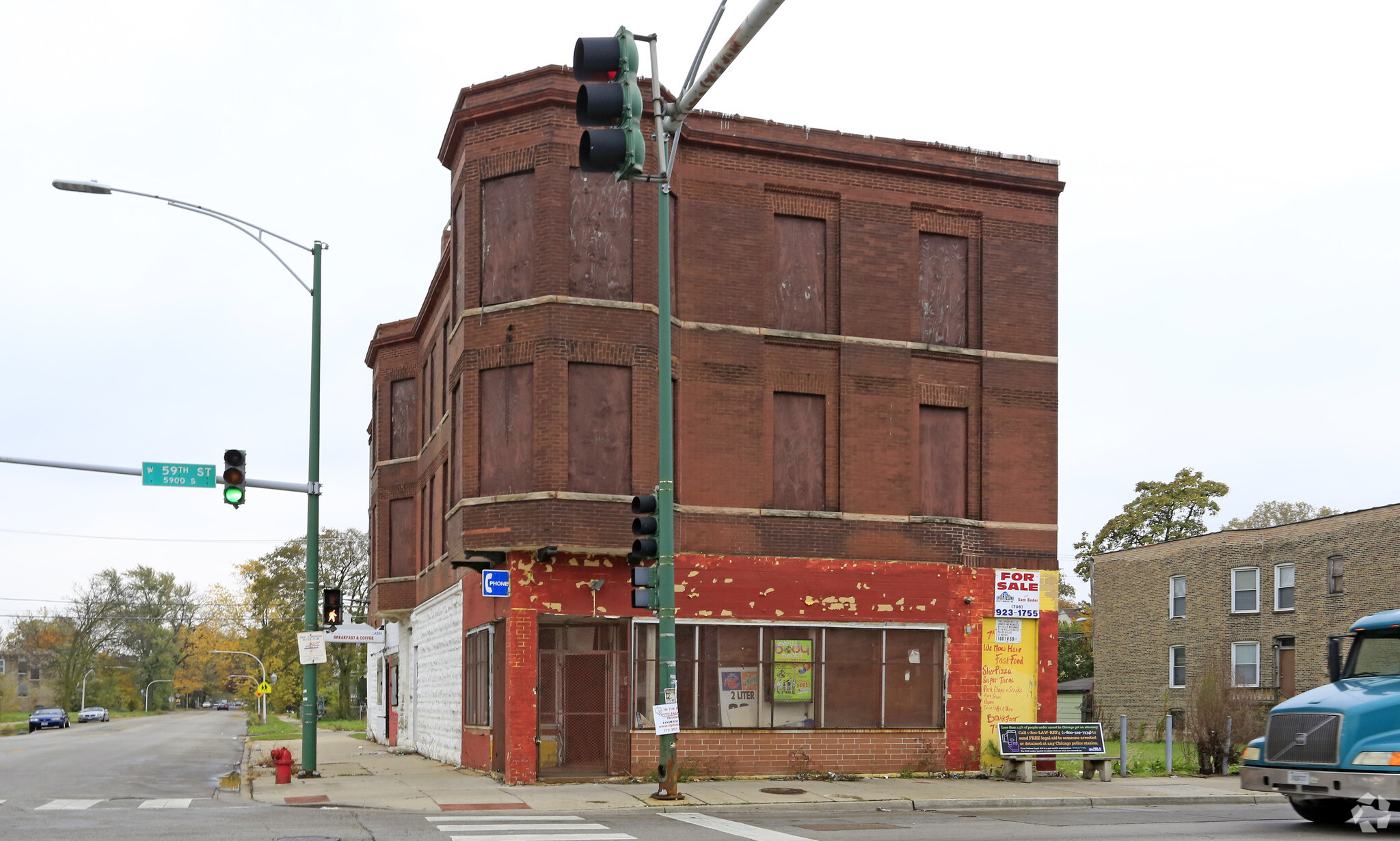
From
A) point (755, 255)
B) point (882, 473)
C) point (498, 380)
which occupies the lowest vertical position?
point (882, 473)

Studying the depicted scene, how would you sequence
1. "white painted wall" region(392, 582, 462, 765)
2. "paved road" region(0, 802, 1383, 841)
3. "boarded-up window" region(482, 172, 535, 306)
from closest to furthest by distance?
"paved road" region(0, 802, 1383, 841) → "boarded-up window" region(482, 172, 535, 306) → "white painted wall" region(392, 582, 462, 765)

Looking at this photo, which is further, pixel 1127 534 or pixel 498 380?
pixel 1127 534

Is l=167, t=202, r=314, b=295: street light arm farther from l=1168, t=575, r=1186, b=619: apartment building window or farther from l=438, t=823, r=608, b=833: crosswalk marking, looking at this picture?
l=1168, t=575, r=1186, b=619: apartment building window

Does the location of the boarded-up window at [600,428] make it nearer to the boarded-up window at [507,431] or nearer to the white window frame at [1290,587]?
the boarded-up window at [507,431]

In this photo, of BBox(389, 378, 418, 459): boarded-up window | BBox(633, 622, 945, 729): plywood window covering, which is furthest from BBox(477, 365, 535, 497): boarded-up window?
BBox(389, 378, 418, 459): boarded-up window

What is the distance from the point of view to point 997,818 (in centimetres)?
1720

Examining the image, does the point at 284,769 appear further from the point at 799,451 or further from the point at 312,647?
the point at 799,451

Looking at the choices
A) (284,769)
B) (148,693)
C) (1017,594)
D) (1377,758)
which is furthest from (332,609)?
(148,693)

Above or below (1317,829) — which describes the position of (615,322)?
above

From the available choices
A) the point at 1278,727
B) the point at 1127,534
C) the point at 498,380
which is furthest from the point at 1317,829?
the point at 1127,534

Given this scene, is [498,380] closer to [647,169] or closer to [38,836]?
[647,169]

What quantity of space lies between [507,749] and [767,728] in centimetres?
465

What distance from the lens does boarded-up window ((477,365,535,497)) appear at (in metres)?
22.6

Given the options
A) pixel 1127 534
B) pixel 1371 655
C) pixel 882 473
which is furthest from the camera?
pixel 1127 534
